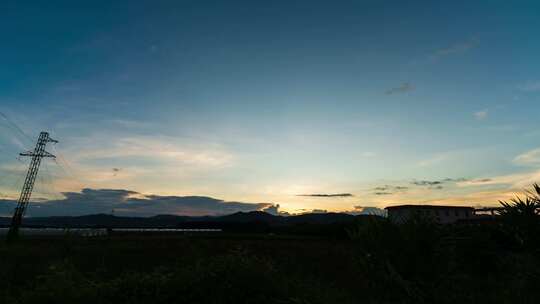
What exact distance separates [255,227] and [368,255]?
112m

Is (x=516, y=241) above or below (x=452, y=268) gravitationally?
above

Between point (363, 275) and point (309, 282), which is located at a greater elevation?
point (363, 275)

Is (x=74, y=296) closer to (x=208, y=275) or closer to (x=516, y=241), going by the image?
(x=208, y=275)

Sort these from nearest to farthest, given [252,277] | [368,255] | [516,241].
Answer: [252,277] < [368,255] < [516,241]

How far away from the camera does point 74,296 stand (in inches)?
423

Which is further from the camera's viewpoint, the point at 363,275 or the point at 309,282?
the point at 363,275

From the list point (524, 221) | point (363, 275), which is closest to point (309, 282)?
point (363, 275)

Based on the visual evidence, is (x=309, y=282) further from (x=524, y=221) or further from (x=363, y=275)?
(x=524, y=221)

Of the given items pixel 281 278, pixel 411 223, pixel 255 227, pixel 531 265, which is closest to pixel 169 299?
pixel 281 278

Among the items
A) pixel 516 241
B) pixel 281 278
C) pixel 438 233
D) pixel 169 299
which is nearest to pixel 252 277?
pixel 281 278

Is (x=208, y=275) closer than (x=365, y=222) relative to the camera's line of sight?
Yes

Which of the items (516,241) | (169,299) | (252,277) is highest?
(516,241)

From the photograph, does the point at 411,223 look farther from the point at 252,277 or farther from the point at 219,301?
the point at 219,301


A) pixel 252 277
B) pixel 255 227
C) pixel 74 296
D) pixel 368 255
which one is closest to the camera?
pixel 74 296
